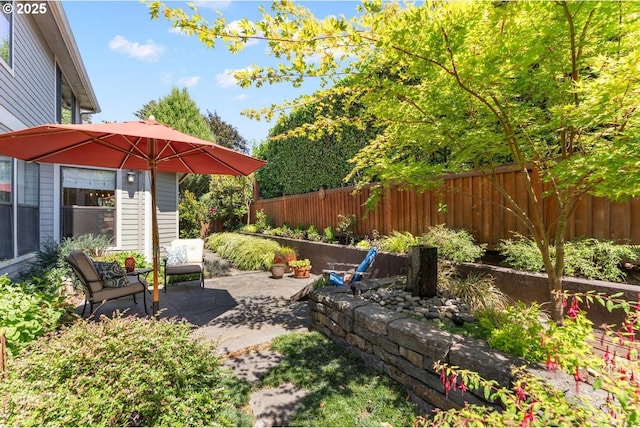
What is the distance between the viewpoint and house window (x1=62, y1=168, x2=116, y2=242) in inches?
271

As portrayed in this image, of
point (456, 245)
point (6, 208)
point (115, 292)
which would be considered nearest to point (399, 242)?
point (456, 245)

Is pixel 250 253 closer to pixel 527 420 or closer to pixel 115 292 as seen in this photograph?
pixel 115 292

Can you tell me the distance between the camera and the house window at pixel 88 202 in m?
6.87

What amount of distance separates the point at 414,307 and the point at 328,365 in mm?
1181

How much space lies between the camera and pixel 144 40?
4.80 meters

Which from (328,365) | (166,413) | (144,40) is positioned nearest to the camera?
(166,413)

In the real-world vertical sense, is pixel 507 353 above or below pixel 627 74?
below

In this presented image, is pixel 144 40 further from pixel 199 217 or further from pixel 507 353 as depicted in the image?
pixel 199 217

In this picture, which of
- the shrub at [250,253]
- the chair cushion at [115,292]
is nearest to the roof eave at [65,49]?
the chair cushion at [115,292]

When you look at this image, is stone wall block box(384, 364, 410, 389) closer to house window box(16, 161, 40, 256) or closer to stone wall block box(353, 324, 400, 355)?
stone wall block box(353, 324, 400, 355)

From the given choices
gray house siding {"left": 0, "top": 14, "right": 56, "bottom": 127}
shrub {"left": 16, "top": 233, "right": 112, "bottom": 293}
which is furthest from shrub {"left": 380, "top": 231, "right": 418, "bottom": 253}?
gray house siding {"left": 0, "top": 14, "right": 56, "bottom": 127}

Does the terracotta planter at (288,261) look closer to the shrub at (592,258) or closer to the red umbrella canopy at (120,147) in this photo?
the red umbrella canopy at (120,147)

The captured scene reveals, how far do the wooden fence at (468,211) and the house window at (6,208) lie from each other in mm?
5729

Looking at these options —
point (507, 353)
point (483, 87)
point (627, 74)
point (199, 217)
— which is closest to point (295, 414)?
point (507, 353)
